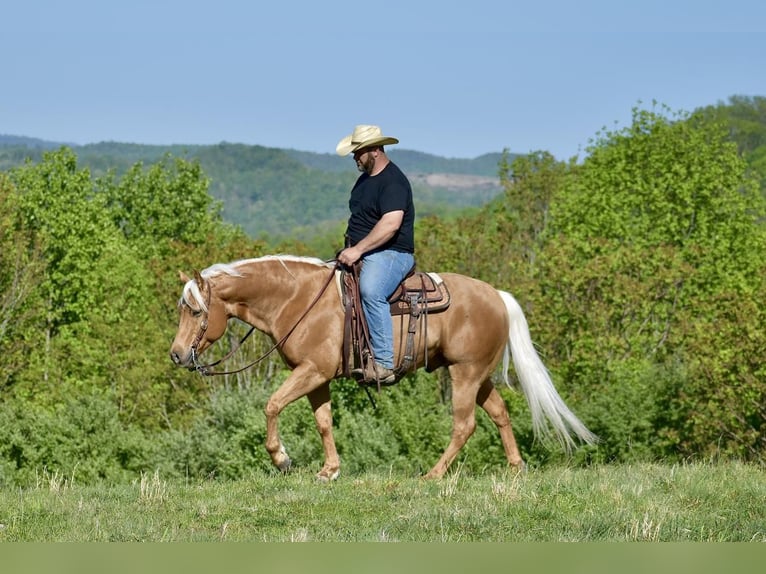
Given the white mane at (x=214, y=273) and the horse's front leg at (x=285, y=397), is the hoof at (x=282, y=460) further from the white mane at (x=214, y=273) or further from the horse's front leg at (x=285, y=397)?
the white mane at (x=214, y=273)

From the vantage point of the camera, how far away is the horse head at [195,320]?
10.3m

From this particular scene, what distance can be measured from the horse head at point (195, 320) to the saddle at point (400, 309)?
1.28 metres

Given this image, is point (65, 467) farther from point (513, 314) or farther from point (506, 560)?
point (506, 560)

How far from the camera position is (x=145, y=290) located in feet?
157

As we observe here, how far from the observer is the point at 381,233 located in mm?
10109

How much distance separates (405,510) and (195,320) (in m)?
3.71

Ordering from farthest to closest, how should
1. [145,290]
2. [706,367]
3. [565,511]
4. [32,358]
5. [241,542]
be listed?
1. [145,290]
2. [32,358]
3. [706,367]
4. [565,511]
5. [241,542]

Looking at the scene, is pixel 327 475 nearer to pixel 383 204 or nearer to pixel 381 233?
pixel 381 233

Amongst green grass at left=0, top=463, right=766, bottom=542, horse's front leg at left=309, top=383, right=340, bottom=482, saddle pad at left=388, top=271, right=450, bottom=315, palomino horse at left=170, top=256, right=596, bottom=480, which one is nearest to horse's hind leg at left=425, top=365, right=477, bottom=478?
palomino horse at left=170, top=256, right=596, bottom=480

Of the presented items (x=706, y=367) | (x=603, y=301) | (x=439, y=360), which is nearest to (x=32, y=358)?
(x=603, y=301)

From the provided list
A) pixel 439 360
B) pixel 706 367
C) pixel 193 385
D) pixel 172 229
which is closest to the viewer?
pixel 439 360

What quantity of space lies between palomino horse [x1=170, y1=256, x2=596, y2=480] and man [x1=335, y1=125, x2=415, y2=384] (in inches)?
11.6

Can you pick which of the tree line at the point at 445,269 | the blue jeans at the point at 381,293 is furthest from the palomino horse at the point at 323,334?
the tree line at the point at 445,269

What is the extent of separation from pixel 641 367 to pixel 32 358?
2444 centimetres
